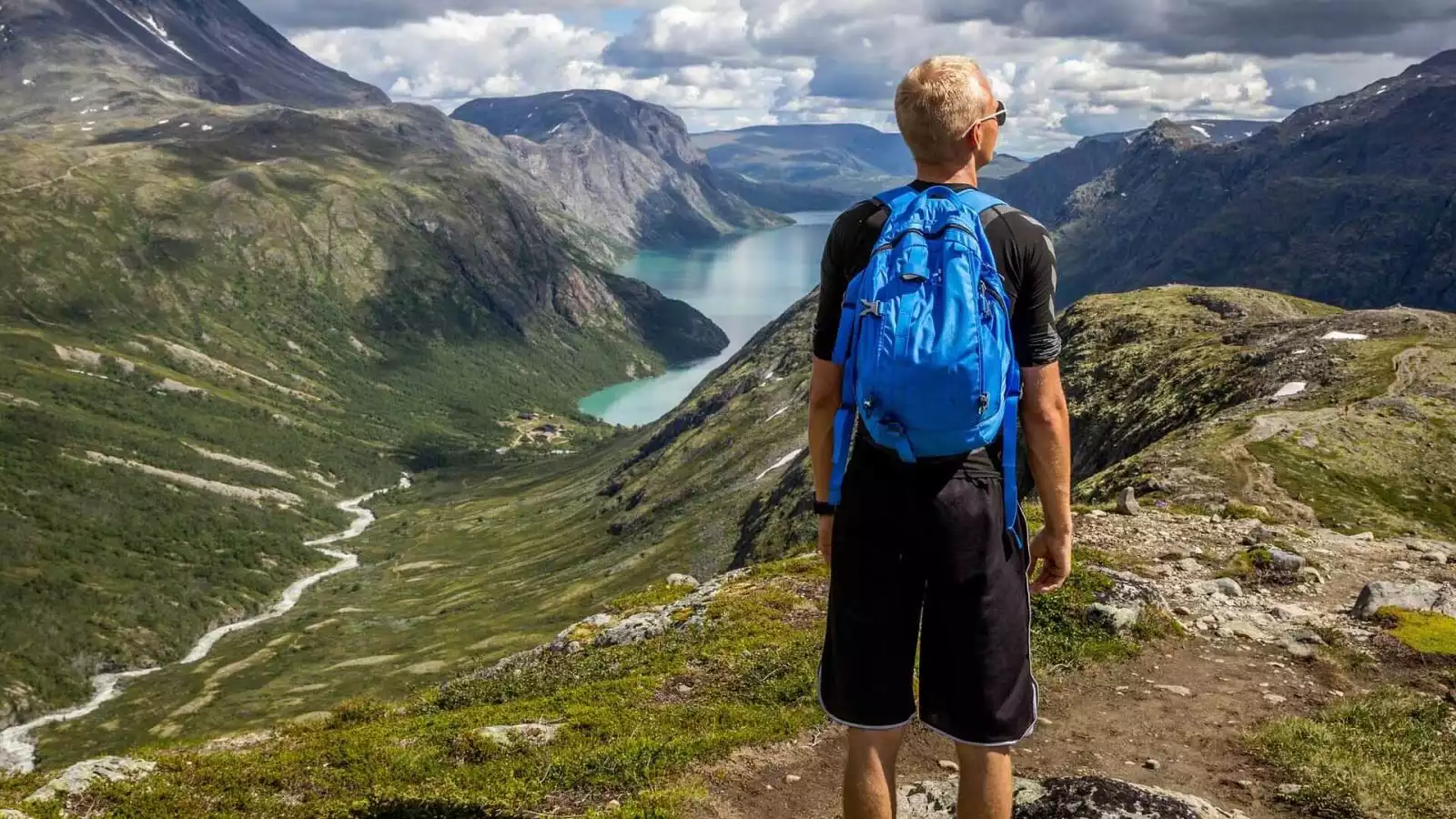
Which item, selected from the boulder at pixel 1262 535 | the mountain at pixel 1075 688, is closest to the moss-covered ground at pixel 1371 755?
the mountain at pixel 1075 688

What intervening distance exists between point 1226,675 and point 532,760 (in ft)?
40.9

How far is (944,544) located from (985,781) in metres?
2.18

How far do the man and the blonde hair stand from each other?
0.01 metres

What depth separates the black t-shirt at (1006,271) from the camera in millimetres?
7770

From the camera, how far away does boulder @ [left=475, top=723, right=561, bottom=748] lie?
49.6ft

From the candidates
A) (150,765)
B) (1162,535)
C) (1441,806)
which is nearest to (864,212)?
(1441,806)

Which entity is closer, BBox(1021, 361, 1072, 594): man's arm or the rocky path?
BBox(1021, 361, 1072, 594): man's arm

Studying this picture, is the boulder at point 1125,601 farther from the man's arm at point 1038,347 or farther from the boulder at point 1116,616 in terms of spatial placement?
the man's arm at point 1038,347

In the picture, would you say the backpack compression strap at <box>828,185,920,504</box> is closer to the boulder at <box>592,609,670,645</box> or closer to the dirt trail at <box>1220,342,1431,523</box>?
the boulder at <box>592,609,670,645</box>

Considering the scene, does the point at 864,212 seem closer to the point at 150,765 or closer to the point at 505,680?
the point at 150,765

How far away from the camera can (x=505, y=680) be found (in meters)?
21.1

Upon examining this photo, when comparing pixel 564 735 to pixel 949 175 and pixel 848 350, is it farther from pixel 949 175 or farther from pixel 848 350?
pixel 949 175

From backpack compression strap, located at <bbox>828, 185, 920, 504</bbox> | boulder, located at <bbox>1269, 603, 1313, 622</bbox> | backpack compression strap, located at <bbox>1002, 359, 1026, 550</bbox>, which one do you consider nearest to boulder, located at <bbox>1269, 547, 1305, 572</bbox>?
boulder, located at <bbox>1269, 603, 1313, 622</bbox>

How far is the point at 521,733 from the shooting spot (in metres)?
15.5
